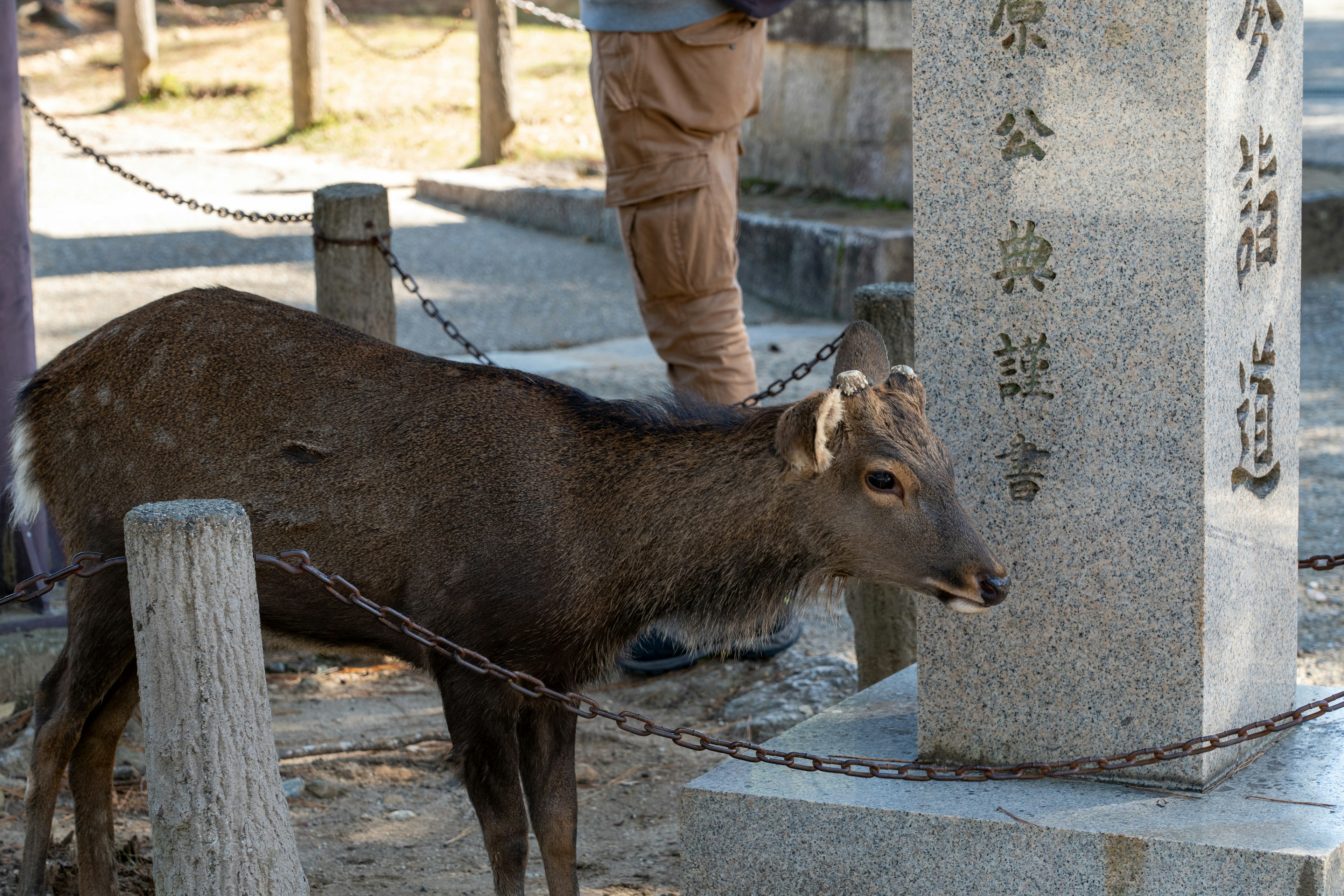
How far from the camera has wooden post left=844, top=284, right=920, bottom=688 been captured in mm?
4949

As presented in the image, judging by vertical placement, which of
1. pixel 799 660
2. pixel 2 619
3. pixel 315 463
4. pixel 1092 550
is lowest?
pixel 799 660

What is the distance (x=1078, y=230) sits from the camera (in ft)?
11.9

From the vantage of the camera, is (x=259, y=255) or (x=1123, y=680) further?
(x=259, y=255)

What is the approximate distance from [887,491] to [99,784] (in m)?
2.24

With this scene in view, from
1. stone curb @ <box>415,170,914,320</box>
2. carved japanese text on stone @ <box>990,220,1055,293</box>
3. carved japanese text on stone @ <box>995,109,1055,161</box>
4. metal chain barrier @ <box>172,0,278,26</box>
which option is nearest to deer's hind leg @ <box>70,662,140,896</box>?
carved japanese text on stone @ <box>990,220,1055,293</box>

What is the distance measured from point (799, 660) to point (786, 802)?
2.01 metres

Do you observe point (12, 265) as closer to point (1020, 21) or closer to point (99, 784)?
point (99, 784)

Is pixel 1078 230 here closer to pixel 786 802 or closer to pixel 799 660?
pixel 786 802

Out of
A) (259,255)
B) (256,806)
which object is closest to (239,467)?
(256,806)

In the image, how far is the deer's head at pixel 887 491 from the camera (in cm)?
337

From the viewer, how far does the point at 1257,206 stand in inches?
147

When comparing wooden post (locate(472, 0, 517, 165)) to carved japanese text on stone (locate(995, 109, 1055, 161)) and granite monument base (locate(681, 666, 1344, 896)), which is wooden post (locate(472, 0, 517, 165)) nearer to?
carved japanese text on stone (locate(995, 109, 1055, 161))

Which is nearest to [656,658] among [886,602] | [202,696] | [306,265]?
[886,602]

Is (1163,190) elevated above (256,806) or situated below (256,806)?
above
